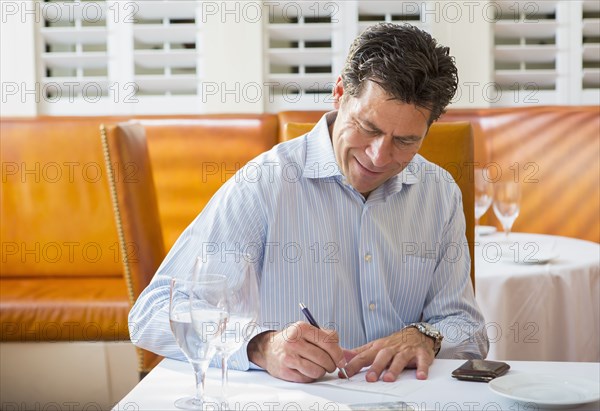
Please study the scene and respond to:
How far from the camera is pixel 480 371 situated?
123cm

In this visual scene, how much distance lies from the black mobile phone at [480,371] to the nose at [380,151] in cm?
42

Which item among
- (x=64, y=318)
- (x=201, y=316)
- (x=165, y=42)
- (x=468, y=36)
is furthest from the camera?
(x=165, y=42)

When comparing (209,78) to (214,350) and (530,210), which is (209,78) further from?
(214,350)

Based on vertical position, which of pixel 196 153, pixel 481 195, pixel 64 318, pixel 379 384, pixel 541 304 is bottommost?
pixel 64 318

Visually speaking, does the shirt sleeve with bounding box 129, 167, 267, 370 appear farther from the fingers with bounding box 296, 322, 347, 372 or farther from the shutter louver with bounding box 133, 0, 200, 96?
the shutter louver with bounding box 133, 0, 200, 96

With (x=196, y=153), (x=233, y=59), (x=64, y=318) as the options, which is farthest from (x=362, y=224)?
(x=233, y=59)

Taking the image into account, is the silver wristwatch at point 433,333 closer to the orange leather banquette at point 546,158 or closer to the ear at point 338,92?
the ear at point 338,92

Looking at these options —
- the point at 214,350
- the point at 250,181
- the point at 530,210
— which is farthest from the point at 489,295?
the point at 214,350

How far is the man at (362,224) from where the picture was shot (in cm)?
150

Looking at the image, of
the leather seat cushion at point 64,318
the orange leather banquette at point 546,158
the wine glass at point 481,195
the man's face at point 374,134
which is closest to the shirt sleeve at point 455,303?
the man's face at point 374,134

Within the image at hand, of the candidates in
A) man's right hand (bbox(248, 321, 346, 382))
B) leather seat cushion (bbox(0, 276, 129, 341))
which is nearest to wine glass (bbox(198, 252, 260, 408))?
man's right hand (bbox(248, 321, 346, 382))

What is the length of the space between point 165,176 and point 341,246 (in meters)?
2.00

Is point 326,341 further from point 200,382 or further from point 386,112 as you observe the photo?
point 386,112

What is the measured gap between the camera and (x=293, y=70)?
163 inches
